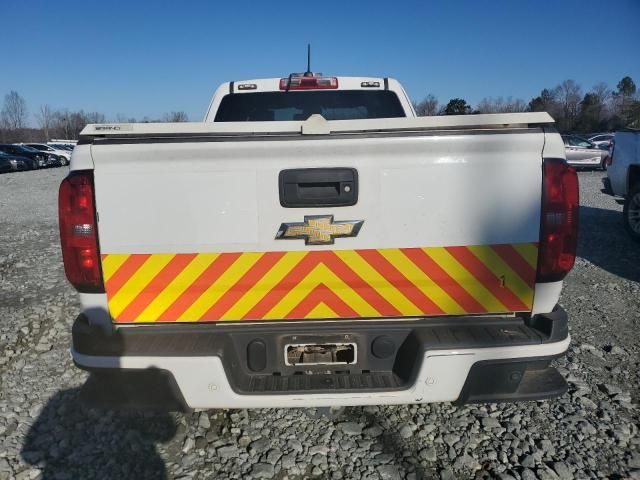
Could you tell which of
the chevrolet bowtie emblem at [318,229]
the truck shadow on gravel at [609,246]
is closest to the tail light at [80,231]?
the chevrolet bowtie emblem at [318,229]

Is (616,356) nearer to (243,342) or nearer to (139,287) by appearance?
(243,342)

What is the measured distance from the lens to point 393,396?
2189 mm

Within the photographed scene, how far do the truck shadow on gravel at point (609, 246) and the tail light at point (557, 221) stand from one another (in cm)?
415

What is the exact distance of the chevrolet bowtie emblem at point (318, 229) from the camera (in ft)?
7.05

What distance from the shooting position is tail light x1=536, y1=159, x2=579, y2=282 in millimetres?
2125

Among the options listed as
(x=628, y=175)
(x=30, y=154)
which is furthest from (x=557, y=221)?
(x=30, y=154)

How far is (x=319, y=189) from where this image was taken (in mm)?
2145

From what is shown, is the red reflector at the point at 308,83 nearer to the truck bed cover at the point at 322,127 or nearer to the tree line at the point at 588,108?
the truck bed cover at the point at 322,127

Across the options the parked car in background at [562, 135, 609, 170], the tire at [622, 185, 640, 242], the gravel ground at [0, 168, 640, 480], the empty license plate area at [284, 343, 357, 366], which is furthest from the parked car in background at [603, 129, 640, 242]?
the parked car in background at [562, 135, 609, 170]

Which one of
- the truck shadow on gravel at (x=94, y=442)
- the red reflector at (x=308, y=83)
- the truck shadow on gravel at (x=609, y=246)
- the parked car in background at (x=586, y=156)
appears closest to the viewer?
the truck shadow on gravel at (x=94, y=442)

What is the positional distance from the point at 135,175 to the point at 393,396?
4.99 feet

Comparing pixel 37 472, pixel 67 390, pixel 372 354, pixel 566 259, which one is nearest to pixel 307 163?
pixel 372 354

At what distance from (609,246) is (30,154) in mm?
32020

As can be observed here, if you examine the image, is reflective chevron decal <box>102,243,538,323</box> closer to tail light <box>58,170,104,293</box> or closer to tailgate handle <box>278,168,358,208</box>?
tail light <box>58,170,104,293</box>
